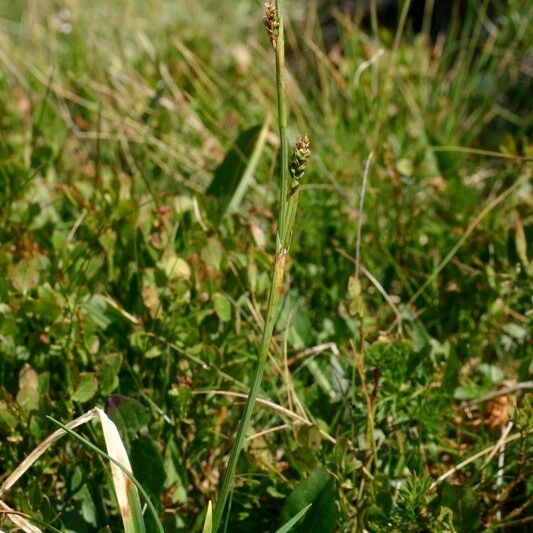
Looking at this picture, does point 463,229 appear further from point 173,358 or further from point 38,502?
point 38,502

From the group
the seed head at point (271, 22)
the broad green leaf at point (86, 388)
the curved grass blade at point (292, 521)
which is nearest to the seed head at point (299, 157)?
the seed head at point (271, 22)

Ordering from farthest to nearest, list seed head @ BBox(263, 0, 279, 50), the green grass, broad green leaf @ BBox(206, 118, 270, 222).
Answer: broad green leaf @ BBox(206, 118, 270, 222) → the green grass → seed head @ BBox(263, 0, 279, 50)

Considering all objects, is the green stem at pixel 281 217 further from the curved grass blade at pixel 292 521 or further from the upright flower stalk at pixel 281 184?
the curved grass blade at pixel 292 521

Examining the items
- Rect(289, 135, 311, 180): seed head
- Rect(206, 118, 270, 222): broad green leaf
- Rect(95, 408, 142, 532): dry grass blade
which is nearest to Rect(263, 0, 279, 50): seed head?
Rect(289, 135, 311, 180): seed head

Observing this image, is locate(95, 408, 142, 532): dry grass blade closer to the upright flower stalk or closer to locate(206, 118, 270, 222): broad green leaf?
the upright flower stalk

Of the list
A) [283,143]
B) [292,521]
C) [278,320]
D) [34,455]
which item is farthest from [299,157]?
[278,320]
